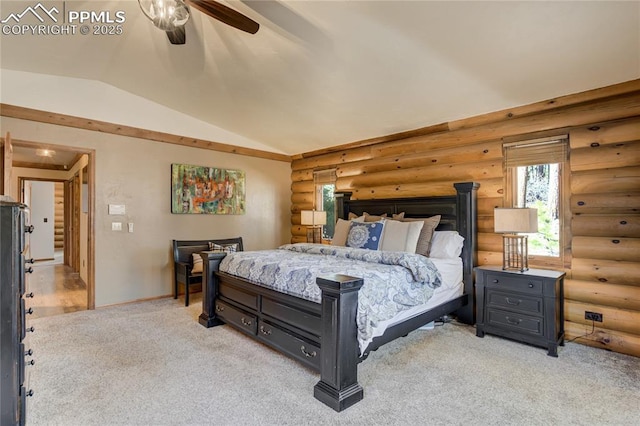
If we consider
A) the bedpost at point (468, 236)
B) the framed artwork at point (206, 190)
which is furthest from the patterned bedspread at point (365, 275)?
the framed artwork at point (206, 190)

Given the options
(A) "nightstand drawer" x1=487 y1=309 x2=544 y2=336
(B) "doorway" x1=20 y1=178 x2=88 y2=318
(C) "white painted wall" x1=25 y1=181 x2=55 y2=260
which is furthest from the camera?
(C) "white painted wall" x1=25 y1=181 x2=55 y2=260

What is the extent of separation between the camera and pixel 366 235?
13.0 ft

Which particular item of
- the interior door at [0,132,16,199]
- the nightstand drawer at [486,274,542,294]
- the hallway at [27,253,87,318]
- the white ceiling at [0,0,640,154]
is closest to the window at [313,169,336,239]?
the white ceiling at [0,0,640,154]

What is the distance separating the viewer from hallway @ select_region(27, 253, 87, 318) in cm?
434

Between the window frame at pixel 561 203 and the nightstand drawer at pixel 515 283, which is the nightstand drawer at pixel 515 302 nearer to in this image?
the nightstand drawer at pixel 515 283

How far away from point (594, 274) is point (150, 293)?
531cm

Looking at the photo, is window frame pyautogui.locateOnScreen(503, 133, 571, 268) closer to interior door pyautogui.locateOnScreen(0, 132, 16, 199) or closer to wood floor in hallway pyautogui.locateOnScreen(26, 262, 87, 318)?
interior door pyautogui.locateOnScreen(0, 132, 16, 199)

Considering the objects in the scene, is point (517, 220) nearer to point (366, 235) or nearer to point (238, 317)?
point (366, 235)

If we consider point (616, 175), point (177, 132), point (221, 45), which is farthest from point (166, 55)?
point (616, 175)

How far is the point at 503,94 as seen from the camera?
3.34 meters

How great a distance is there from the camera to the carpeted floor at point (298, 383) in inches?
79.3

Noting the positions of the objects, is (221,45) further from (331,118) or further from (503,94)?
(503,94)

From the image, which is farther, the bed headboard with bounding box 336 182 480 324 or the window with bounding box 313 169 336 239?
the window with bounding box 313 169 336 239
